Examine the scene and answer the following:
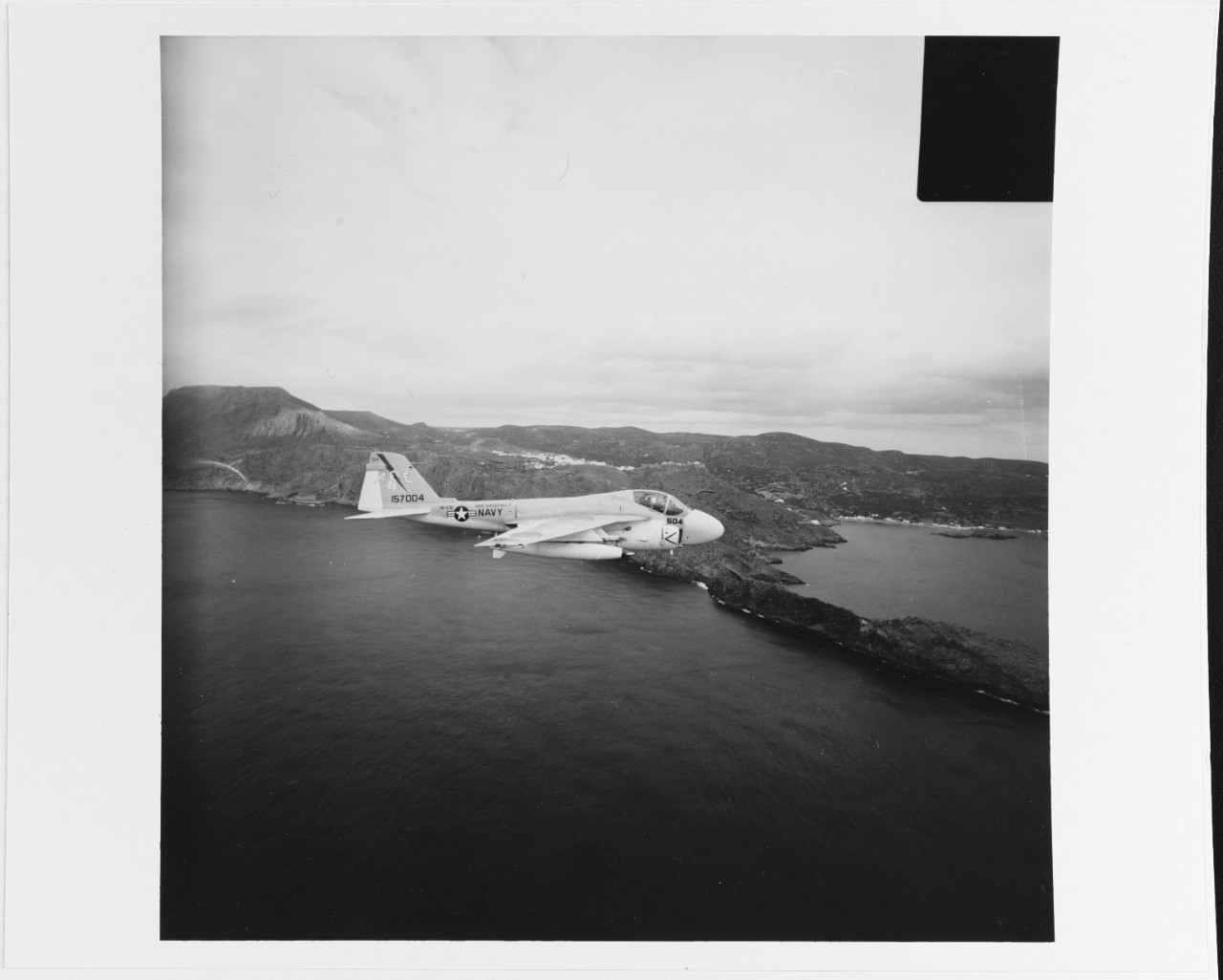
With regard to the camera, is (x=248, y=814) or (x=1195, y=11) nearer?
(x=1195, y=11)

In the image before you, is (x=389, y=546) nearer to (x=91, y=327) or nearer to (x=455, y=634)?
(x=455, y=634)

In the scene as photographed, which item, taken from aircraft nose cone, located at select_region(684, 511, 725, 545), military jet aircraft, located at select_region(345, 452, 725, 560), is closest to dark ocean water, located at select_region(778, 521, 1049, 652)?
aircraft nose cone, located at select_region(684, 511, 725, 545)

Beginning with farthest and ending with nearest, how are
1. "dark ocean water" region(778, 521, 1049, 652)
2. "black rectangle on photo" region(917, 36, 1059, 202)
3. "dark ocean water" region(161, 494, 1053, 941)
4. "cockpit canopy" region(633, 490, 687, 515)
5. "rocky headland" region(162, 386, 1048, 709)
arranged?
1. "cockpit canopy" region(633, 490, 687, 515)
2. "dark ocean water" region(778, 521, 1049, 652)
3. "rocky headland" region(162, 386, 1048, 709)
4. "dark ocean water" region(161, 494, 1053, 941)
5. "black rectangle on photo" region(917, 36, 1059, 202)

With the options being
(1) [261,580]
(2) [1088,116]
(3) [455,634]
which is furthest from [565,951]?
(2) [1088,116]

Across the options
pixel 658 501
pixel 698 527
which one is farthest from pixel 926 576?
pixel 658 501

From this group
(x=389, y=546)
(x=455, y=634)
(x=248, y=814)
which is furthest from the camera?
(x=389, y=546)

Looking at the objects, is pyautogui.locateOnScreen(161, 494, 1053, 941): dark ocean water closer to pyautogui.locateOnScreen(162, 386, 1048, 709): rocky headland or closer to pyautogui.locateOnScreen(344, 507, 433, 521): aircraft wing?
pyautogui.locateOnScreen(162, 386, 1048, 709): rocky headland

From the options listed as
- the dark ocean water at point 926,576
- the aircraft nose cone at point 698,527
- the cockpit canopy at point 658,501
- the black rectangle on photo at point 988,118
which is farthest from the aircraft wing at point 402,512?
the black rectangle on photo at point 988,118

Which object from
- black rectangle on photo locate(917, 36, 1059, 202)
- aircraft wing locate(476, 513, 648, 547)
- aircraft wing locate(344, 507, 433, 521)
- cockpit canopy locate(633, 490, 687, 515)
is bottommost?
aircraft wing locate(476, 513, 648, 547)

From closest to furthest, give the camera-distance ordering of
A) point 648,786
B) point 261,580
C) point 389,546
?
point 648,786
point 261,580
point 389,546
